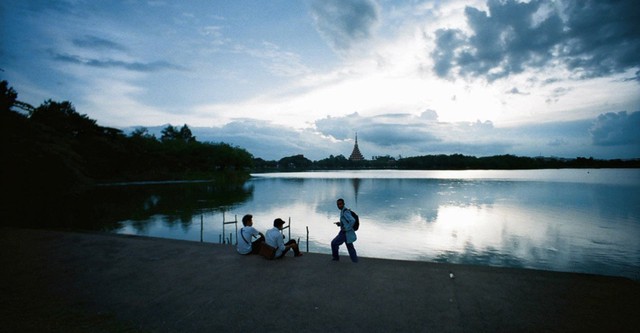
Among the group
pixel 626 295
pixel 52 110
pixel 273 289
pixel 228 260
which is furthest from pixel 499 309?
pixel 52 110

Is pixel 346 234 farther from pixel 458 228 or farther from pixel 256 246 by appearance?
pixel 458 228

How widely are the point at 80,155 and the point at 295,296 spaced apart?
54.3 meters

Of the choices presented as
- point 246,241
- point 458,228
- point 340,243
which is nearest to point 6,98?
point 246,241

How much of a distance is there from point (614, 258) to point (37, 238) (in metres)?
26.6

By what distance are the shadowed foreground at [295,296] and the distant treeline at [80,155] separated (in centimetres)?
2031

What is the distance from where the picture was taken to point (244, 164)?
349ft

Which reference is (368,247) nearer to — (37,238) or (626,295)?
(626,295)

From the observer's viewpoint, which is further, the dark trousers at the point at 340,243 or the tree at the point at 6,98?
the tree at the point at 6,98

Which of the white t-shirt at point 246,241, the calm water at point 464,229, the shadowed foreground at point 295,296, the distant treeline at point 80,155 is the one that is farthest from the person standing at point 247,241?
the distant treeline at point 80,155

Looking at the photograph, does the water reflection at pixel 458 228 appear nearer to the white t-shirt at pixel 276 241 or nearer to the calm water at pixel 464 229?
the calm water at pixel 464 229

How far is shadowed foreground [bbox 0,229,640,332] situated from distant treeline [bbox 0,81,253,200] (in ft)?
66.6

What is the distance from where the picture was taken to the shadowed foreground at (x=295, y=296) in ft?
17.4

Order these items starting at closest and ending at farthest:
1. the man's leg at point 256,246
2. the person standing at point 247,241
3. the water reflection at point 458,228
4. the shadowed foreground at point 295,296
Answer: the shadowed foreground at point 295,296 → the person standing at point 247,241 → the man's leg at point 256,246 → the water reflection at point 458,228

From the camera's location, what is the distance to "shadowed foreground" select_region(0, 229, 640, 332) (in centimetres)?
531
